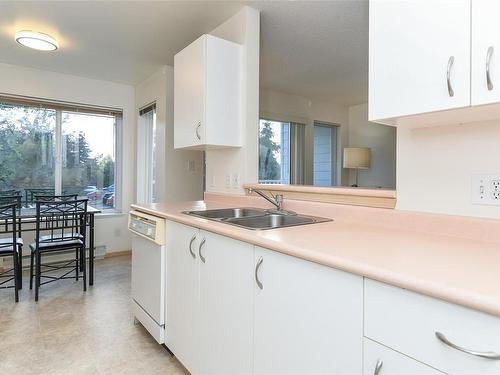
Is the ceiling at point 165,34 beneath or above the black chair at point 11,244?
above

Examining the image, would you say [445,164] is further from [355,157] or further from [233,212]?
[355,157]

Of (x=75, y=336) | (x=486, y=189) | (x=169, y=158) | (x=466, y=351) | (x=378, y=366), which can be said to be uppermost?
(x=169, y=158)

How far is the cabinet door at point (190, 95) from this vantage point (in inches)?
89.0

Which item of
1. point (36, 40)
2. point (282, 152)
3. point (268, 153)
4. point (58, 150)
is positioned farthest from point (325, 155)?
point (36, 40)

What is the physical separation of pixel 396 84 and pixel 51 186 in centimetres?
413

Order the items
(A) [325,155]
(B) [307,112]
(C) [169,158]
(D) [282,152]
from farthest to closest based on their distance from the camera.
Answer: (A) [325,155] < (B) [307,112] < (D) [282,152] < (C) [169,158]

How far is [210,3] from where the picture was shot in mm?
2268

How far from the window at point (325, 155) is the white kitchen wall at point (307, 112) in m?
0.10

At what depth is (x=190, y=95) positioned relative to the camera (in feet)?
7.85

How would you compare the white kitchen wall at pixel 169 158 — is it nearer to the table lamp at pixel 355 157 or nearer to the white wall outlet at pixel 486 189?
the table lamp at pixel 355 157

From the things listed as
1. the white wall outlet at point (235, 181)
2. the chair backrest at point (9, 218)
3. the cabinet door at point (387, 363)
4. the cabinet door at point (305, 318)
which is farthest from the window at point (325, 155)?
the cabinet door at point (387, 363)

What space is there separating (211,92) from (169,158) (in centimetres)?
158

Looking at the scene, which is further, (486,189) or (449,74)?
(486,189)

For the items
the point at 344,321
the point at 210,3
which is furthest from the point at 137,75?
the point at 344,321
